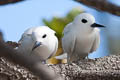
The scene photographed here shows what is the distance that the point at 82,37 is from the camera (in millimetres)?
2912

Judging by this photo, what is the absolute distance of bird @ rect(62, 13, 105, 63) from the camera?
2.85 meters

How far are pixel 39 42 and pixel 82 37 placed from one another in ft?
1.91

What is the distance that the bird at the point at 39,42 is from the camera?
2.58 meters

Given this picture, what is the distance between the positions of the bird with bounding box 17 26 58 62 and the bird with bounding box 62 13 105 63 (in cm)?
29

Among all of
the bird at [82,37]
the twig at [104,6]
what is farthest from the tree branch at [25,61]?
the bird at [82,37]

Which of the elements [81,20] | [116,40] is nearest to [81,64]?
[81,20]

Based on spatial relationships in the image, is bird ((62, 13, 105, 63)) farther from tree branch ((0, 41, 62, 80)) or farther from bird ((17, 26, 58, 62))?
tree branch ((0, 41, 62, 80))

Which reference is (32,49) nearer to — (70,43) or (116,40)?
(70,43)

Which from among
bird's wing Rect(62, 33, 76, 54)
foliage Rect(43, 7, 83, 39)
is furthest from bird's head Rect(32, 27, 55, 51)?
foliage Rect(43, 7, 83, 39)

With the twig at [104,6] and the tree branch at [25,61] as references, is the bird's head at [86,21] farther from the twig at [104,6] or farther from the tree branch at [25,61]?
the tree branch at [25,61]

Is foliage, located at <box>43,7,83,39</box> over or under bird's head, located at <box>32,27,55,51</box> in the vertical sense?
under

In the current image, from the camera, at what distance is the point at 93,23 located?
110 inches

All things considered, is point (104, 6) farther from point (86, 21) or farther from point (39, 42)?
point (86, 21)

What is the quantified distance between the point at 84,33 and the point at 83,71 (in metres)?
0.51
